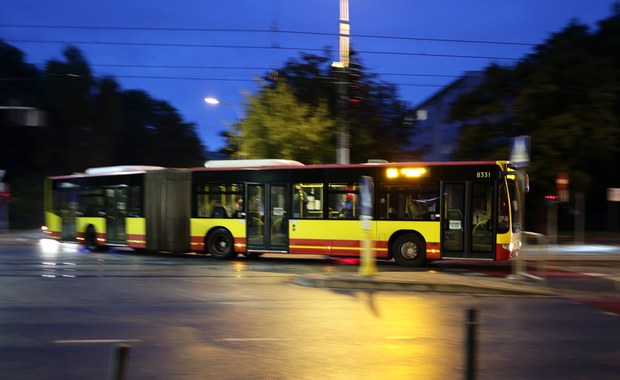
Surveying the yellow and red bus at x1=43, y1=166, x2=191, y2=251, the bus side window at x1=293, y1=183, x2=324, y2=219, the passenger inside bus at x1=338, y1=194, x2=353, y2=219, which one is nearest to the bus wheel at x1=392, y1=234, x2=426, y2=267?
the passenger inside bus at x1=338, y1=194, x2=353, y2=219

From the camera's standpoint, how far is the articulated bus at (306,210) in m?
13.8

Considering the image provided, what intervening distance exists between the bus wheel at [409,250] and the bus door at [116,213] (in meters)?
9.51

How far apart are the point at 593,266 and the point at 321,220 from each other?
8526mm

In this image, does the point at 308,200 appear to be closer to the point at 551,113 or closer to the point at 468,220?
the point at 468,220

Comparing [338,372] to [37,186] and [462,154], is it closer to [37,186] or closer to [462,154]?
[462,154]

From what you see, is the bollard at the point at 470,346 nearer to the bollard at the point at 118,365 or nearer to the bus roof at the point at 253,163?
the bollard at the point at 118,365

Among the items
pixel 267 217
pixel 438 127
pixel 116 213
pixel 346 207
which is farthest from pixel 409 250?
pixel 438 127

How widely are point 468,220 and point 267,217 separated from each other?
5902mm

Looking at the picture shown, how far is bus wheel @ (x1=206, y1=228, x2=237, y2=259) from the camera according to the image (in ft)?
54.4

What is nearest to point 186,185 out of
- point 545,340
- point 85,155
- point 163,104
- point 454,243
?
point 454,243

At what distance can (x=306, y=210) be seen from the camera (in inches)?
615

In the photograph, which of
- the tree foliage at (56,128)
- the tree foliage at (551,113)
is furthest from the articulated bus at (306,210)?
the tree foliage at (56,128)

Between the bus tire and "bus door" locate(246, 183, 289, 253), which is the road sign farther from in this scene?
the bus tire

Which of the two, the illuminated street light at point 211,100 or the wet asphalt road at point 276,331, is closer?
the wet asphalt road at point 276,331
